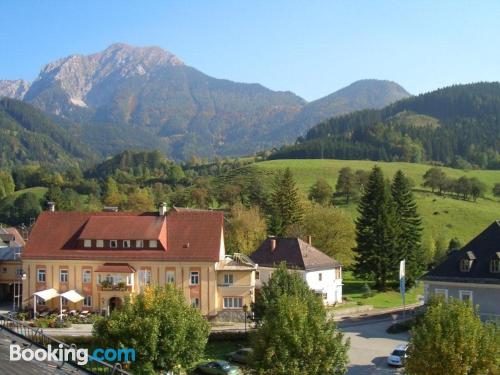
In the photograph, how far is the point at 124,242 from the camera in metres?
55.6

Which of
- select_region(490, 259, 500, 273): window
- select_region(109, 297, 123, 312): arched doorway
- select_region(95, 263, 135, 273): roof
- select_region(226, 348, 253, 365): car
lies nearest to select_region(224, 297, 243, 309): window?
select_region(95, 263, 135, 273): roof

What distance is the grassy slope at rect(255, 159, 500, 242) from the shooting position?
109m

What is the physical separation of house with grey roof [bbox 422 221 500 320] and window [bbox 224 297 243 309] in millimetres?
15513

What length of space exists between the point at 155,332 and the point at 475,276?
1046 inches

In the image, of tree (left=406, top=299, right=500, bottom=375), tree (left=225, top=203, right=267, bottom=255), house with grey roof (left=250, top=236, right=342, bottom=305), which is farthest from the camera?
tree (left=225, top=203, right=267, bottom=255)

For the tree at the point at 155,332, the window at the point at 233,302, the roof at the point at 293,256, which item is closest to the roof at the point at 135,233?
the window at the point at 233,302

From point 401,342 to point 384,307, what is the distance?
1713cm

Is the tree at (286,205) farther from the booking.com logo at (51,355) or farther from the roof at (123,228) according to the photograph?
the booking.com logo at (51,355)

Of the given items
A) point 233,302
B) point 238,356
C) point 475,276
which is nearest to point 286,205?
point 233,302

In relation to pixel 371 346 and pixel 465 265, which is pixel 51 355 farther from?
pixel 465 265

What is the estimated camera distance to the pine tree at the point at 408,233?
73.2 m

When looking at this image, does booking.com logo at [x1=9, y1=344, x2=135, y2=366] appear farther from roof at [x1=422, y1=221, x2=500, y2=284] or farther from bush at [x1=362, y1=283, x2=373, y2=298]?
bush at [x1=362, y1=283, x2=373, y2=298]

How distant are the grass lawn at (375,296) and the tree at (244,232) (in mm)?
13130

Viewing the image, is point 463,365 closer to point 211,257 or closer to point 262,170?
point 211,257
